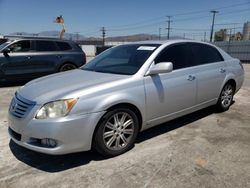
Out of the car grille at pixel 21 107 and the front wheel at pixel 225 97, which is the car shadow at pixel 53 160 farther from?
the front wheel at pixel 225 97

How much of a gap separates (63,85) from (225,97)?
3640 mm

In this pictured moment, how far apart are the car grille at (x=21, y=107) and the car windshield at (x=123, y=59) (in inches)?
53.7

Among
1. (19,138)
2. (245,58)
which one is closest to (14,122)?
(19,138)

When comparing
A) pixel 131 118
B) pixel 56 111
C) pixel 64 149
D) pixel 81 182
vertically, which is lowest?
pixel 81 182

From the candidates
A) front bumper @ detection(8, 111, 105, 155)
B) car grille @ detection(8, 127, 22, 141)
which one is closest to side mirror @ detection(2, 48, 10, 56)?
car grille @ detection(8, 127, 22, 141)

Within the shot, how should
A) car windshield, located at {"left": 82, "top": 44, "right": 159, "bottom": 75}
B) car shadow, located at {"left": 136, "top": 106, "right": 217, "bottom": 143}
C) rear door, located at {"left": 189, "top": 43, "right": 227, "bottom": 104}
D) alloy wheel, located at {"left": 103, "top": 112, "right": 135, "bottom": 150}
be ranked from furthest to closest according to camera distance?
rear door, located at {"left": 189, "top": 43, "right": 227, "bottom": 104}, car shadow, located at {"left": 136, "top": 106, "right": 217, "bottom": 143}, car windshield, located at {"left": 82, "top": 44, "right": 159, "bottom": 75}, alloy wheel, located at {"left": 103, "top": 112, "right": 135, "bottom": 150}

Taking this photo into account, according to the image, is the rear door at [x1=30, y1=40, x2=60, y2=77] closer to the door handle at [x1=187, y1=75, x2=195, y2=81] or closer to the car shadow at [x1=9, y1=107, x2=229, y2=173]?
the car shadow at [x1=9, y1=107, x2=229, y2=173]

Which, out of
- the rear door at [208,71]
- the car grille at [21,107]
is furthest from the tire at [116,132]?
the rear door at [208,71]

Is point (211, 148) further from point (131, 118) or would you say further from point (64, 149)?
point (64, 149)

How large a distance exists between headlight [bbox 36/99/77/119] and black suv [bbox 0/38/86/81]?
6.28m

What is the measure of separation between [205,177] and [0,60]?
761cm

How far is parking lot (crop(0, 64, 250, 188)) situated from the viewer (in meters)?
3.06

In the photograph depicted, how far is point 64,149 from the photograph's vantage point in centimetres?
322

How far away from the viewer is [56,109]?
3.19 meters
